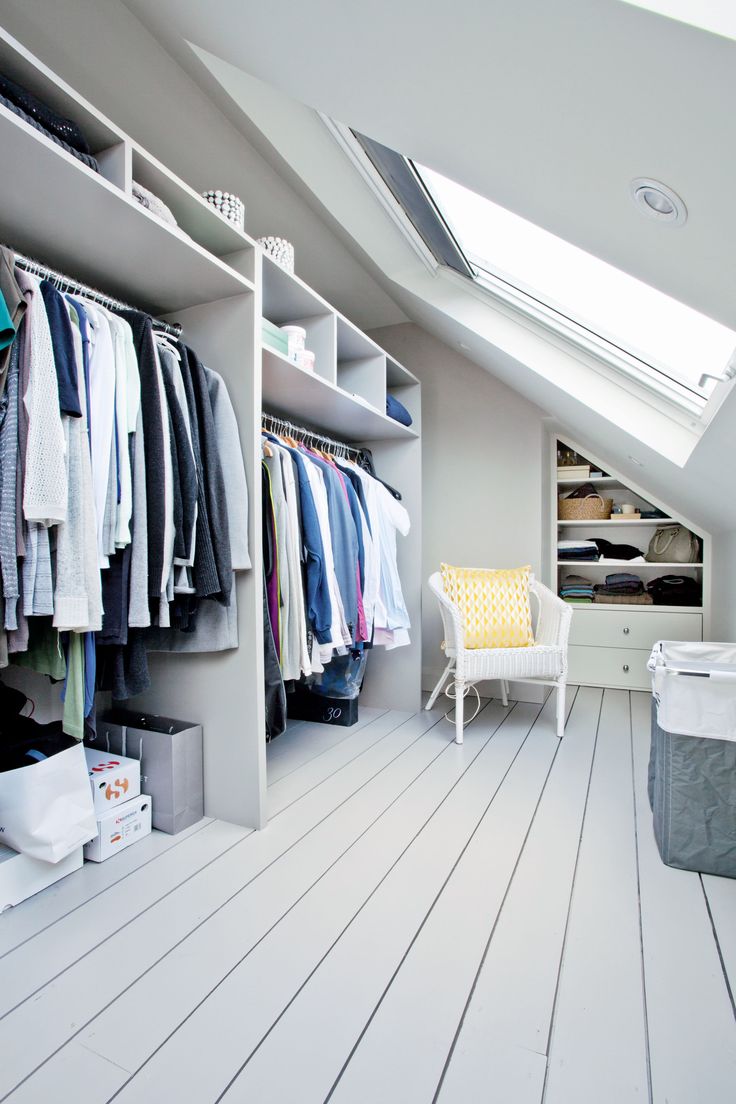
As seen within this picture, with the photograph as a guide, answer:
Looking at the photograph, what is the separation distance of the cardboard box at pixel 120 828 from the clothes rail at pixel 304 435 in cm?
142

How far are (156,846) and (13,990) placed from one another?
543 millimetres

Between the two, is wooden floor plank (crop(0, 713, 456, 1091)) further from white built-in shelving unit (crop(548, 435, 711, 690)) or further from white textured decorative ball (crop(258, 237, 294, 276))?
white built-in shelving unit (crop(548, 435, 711, 690))

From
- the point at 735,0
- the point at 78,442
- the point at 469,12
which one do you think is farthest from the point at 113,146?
the point at 735,0

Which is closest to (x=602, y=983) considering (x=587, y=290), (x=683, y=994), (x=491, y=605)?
(x=683, y=994)

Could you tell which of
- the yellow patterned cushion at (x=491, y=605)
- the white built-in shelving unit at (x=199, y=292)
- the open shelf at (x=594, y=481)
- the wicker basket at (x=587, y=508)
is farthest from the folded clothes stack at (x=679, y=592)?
the white built-in shelving unit at (x=199, y=292)

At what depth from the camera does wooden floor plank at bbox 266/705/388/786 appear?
2244 mm

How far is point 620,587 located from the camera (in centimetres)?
345

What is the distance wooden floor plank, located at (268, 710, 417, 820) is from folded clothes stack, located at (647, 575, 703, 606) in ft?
5.22

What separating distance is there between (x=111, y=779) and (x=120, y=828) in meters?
0.14

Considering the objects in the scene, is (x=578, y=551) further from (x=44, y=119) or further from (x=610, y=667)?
(x=44, y=119)

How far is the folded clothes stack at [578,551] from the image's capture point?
3.52 meters

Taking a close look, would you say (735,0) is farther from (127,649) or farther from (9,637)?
(127,649)

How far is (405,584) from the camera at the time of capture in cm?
299

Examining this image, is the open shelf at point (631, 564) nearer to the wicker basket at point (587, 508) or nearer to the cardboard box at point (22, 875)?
the wicker basket at point (587, 508)
